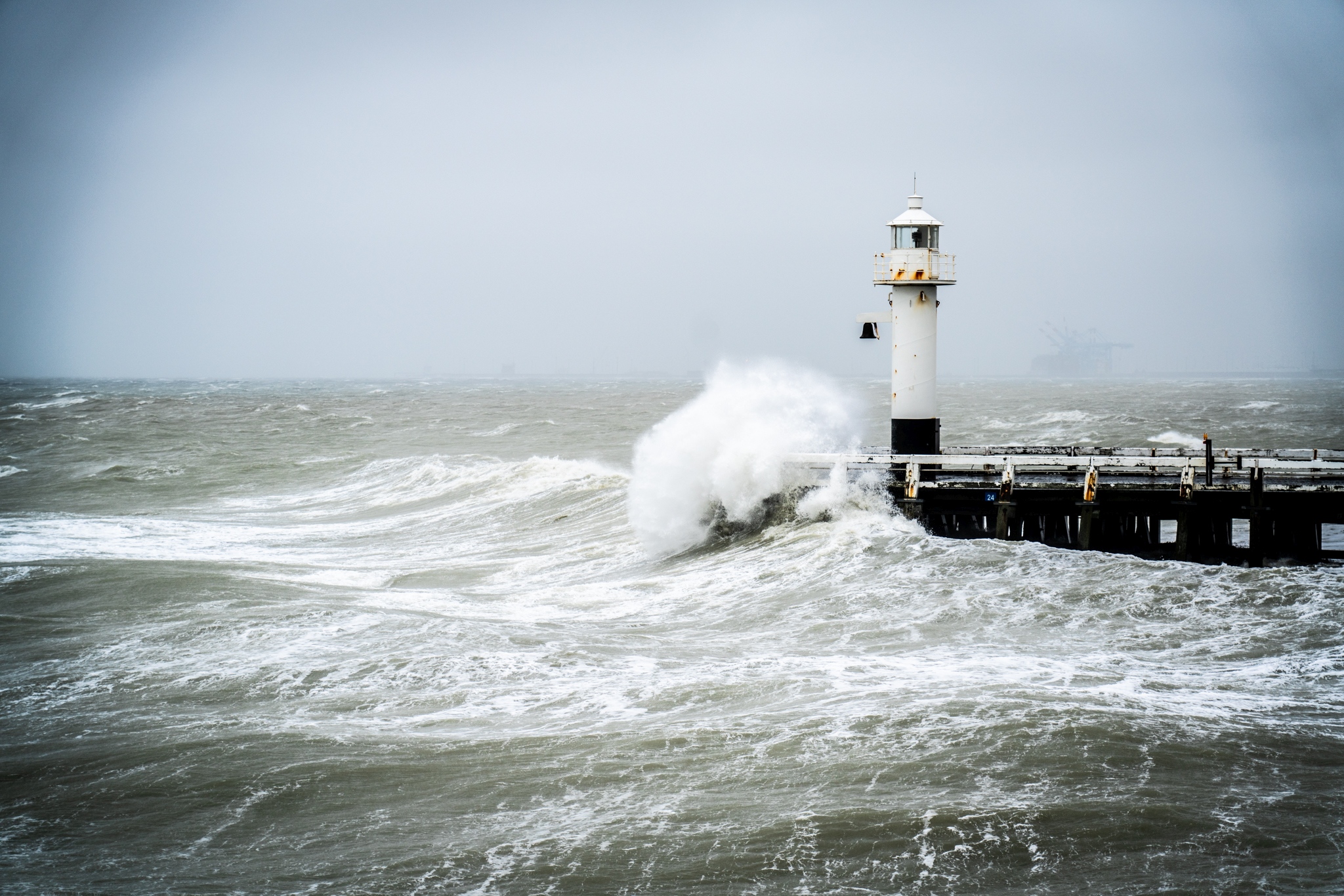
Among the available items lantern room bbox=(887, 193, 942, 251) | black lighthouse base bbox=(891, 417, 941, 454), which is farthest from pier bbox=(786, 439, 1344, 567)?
lantern room bbox=(887, 193, 942, 251)

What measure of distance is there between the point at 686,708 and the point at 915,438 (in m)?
10.3

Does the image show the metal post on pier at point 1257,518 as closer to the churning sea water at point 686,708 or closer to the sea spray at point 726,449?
the churning sea water at point 686,708

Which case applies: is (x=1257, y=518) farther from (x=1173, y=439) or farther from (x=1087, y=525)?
(x=1173, y=439)

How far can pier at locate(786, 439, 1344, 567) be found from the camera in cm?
1477

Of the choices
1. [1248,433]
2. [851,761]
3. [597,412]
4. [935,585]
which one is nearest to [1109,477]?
[935,585]

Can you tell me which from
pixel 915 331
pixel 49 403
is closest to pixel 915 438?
pixel 915 331

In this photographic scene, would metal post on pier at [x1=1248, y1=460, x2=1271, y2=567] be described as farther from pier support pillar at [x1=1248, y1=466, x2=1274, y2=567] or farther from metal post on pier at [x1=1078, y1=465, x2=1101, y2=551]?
metal post on pier at [x1=1078, y1=465, x2=1101, y2=551]

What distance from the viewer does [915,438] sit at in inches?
724

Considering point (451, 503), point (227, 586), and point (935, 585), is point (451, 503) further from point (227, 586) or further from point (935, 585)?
point (935, 585)

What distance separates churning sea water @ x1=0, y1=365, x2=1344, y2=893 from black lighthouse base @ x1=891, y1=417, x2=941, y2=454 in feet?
4.88

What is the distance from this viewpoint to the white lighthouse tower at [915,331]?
18.4 metres

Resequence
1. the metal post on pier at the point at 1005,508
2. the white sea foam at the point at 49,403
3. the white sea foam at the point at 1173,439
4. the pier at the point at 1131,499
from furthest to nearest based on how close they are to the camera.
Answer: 1. the white sea foam at the point at 49,403
2. the white sea foam at the point at 1173,439
3. the metal post on pier at the point at 1005,508
4. the pier at the point at 1131,499

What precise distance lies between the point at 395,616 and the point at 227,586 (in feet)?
9.83

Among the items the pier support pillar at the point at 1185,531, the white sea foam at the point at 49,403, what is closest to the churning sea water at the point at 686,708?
the pier support pillar at the point at 1185,531
